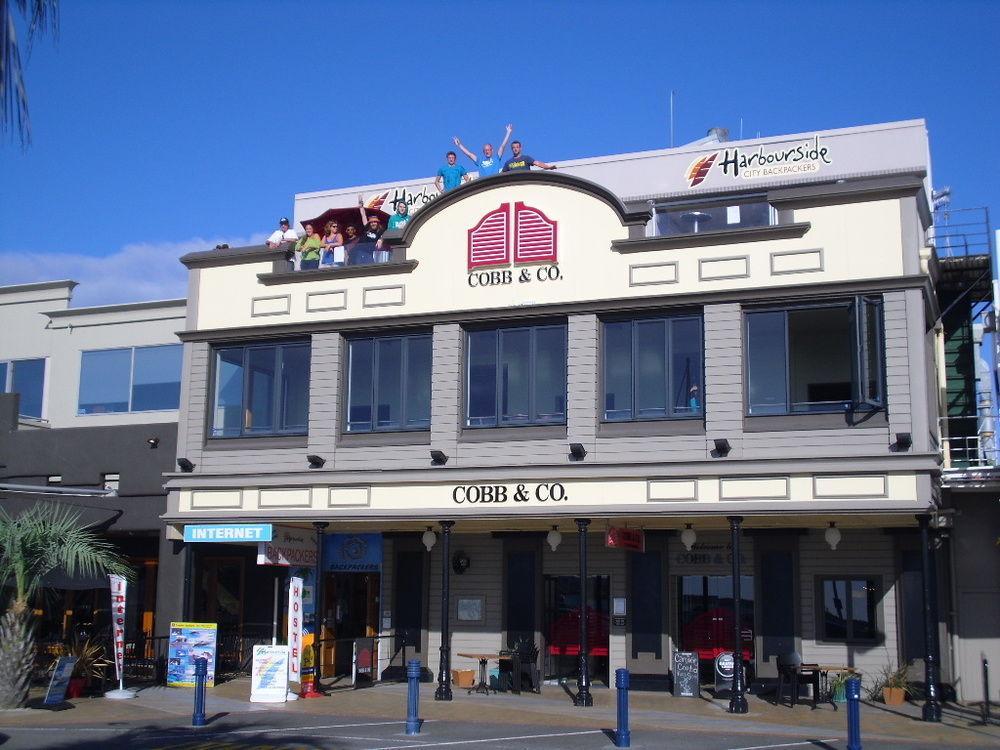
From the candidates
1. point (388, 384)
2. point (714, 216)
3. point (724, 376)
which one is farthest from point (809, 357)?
point (388, 384)

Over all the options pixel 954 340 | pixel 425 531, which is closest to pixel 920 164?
pixel 954 340

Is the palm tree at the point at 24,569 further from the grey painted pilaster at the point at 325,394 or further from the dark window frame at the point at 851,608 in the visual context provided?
the dark window frame at the point at 851,608

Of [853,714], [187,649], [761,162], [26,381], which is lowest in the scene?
[853,714]

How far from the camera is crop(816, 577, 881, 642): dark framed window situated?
2153cm

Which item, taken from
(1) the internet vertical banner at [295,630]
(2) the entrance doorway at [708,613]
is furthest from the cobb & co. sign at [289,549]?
(2) the entrance doorway at [708,613]

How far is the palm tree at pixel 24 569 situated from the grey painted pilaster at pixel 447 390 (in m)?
6.49

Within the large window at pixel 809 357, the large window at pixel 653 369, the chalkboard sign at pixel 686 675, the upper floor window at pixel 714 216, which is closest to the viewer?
the large window at pixel 809 357

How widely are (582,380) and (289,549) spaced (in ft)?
22.6

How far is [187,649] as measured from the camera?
23.0 m

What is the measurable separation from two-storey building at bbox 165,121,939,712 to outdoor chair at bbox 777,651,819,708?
30.5 inches

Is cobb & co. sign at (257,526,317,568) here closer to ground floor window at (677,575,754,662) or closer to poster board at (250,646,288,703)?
poster board at (250,646,288,703)

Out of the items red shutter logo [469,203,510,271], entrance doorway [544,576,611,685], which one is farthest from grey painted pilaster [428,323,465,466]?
entrance doorway [544,576,611,685]

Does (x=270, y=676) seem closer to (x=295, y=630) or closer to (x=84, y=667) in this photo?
(x=295, y=630)

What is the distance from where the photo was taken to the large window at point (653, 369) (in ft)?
67.8
